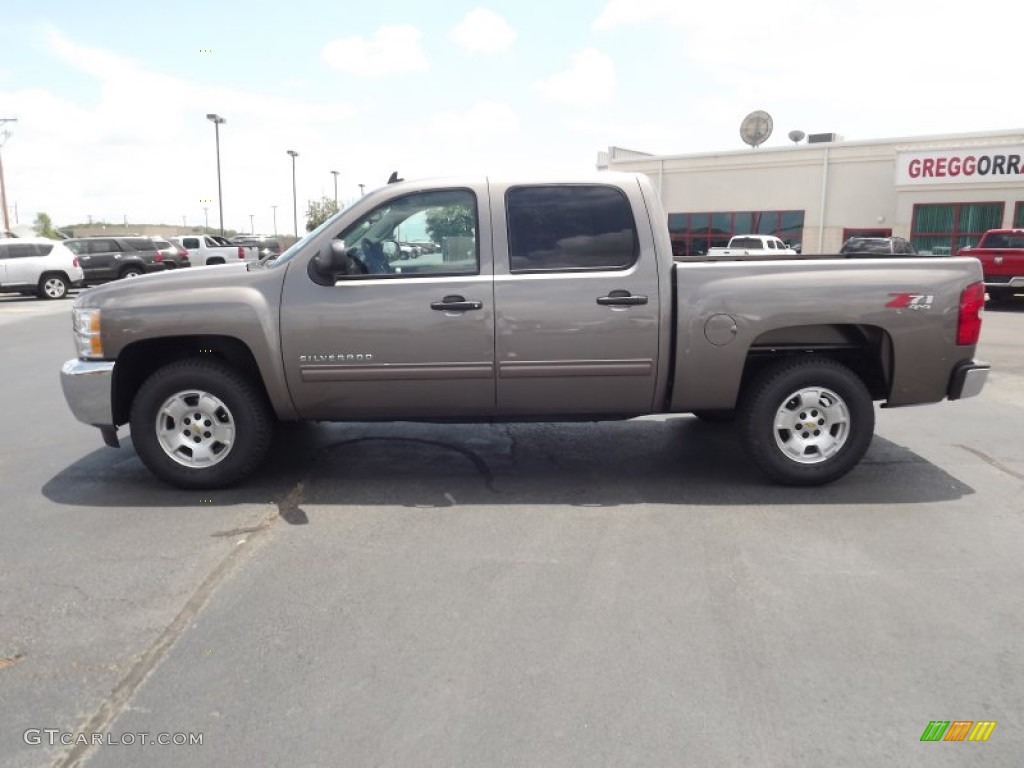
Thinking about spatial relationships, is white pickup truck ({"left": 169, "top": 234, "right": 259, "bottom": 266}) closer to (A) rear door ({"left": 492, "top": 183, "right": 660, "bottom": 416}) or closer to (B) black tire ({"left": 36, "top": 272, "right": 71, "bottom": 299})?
(B) black tire ({"left": 36, "top": 272, "right": 71, "bottom": 299})

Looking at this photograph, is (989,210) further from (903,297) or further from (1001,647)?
(1001,647)

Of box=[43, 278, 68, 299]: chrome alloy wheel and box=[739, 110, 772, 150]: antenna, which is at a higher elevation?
box=[739, 110, 772, 150]: antenna

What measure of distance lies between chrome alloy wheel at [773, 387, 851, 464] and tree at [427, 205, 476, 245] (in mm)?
2363

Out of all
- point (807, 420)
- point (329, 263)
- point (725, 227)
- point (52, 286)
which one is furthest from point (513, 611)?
point (725, 227)

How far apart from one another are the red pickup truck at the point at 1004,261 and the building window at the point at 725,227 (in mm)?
12864

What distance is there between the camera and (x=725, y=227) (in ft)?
110

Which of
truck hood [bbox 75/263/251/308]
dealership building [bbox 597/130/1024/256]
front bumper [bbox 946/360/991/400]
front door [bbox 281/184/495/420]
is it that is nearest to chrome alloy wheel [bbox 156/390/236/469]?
front door [bbox 281/184/495/420]

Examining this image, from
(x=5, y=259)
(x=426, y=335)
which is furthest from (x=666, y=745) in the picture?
(x=5, y=259)

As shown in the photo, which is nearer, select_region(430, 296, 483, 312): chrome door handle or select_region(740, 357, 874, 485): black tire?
select_region(430, 296, 483, 312): chrome door handle

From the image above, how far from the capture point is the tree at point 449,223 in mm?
5129

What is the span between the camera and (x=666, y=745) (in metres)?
2.65

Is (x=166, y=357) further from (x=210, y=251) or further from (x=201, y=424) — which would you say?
(x=210, y=251)

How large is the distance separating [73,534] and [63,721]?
1992 mm

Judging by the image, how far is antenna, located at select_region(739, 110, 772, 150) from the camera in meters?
33.7
